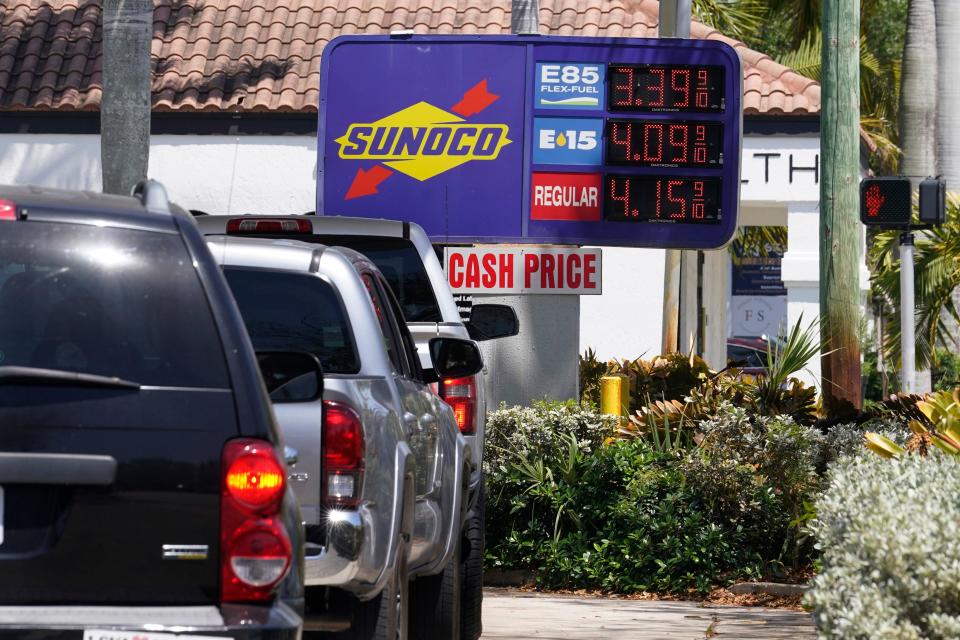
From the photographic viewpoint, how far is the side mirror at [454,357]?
7.53m

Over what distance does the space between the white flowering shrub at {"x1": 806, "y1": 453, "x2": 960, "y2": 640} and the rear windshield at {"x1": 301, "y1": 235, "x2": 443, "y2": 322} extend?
348 centimetres

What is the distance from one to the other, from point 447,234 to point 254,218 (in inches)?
211

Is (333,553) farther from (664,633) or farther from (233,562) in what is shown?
(664,633)

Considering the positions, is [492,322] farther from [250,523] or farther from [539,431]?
[250,523]

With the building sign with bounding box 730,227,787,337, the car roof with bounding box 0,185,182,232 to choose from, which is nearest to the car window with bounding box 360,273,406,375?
the car roof with bounding box 0,185,182,232

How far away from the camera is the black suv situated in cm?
406

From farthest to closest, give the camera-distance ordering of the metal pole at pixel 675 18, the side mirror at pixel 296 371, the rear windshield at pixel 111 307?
the metal pole at pixel 675 18, the side mirror at pixel 296 371, the rear windshield at pixel 111 307

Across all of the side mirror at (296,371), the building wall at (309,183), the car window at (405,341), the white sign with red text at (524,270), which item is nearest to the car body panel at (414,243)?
the car window at (405,341)

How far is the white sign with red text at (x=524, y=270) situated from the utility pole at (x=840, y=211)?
1746 mm

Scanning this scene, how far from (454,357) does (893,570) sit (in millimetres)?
2828

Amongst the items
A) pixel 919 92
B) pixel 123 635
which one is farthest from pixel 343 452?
pixel 919 92

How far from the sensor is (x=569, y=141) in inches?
514

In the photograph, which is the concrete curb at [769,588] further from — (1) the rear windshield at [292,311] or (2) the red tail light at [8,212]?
(2) the red tail light at [8,212]

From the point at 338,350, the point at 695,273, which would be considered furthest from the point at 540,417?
the point at 695,273
